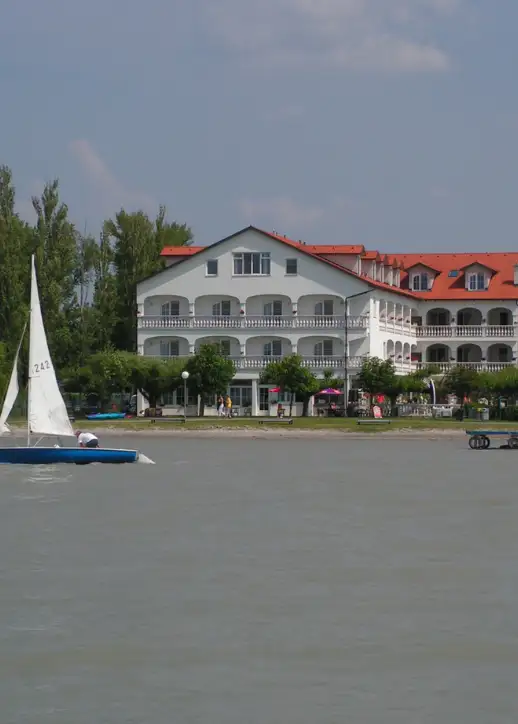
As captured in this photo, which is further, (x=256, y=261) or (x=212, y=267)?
(x=212, y=267)

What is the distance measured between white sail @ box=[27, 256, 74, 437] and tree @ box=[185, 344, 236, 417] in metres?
42.4

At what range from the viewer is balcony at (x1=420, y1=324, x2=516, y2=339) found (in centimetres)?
10400

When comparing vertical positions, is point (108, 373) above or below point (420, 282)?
below

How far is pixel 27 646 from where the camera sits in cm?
1836

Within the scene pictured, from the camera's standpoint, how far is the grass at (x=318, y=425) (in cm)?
7969

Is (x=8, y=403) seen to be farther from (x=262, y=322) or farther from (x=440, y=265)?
(x=440, y=265)

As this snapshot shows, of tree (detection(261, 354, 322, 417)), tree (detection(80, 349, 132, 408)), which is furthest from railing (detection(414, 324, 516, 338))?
tree (detection(80, 349, 132, 408))

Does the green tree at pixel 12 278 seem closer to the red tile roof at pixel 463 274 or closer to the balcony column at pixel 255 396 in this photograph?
the balcony column at pixel 255 396

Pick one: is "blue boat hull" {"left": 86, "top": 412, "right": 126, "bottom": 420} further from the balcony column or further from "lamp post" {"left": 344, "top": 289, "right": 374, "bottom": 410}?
"lamp post" {"left": 344, "top": 289, "right": 374, "bottom": 410}

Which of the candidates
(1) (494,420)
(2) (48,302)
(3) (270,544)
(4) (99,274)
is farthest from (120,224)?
(3) (270,544)

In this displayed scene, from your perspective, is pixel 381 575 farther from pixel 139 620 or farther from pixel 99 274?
pixel 99 274

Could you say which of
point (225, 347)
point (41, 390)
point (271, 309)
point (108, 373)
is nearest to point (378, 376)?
point (271, 309)

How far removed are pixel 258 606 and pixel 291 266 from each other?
3109 inches

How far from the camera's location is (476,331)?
343 feet
